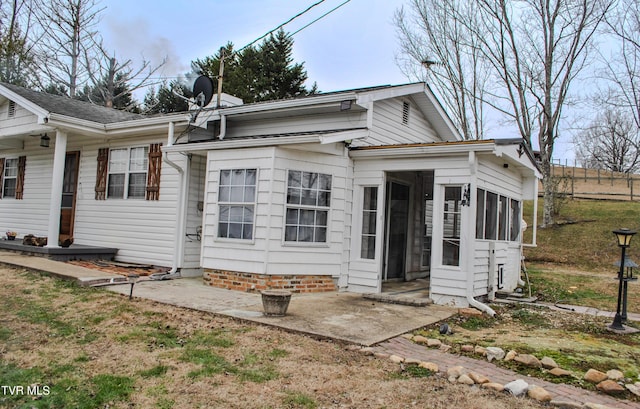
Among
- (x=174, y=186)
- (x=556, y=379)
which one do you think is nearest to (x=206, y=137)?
(x=174, y=186)

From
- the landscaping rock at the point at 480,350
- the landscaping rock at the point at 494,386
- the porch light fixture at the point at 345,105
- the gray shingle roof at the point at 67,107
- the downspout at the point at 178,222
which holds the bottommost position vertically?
the landscaping rock at the point at 494,386

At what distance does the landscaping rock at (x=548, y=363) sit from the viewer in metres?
A: 4.70

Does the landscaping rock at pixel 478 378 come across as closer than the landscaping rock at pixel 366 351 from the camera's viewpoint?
Yes

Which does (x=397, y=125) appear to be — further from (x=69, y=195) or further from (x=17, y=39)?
(x=17, y=39)

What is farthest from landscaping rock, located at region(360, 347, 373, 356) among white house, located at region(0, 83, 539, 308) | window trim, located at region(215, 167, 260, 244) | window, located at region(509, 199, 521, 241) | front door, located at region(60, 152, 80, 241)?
front door, located at region(60, 152, 80, 241)

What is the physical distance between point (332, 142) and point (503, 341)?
14.0ft

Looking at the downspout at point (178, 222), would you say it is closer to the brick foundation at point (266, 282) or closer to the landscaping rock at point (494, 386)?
the brick foundation at point (266, 282)

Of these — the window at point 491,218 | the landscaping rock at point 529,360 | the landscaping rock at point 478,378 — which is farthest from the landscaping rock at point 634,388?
the window at point 491,218

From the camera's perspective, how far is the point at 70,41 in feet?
82.6

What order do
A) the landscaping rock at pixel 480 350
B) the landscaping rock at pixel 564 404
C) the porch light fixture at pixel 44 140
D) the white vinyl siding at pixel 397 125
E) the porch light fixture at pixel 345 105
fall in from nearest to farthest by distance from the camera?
the landscaping rock at pixel 564 404 < the landscaping rock at pixel 480 350 < the porch light fixture at pixel 345 105 < the white vinyl siding at pixel 397 125 < the porch light fixture at pixel 44 140

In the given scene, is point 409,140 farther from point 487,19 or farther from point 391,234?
point 487,19

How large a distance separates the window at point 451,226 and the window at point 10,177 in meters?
12.5

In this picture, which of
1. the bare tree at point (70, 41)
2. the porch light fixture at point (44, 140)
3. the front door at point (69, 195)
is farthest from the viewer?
the bare tree at point (70, 41)

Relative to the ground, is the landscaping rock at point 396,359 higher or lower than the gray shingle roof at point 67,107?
lower
